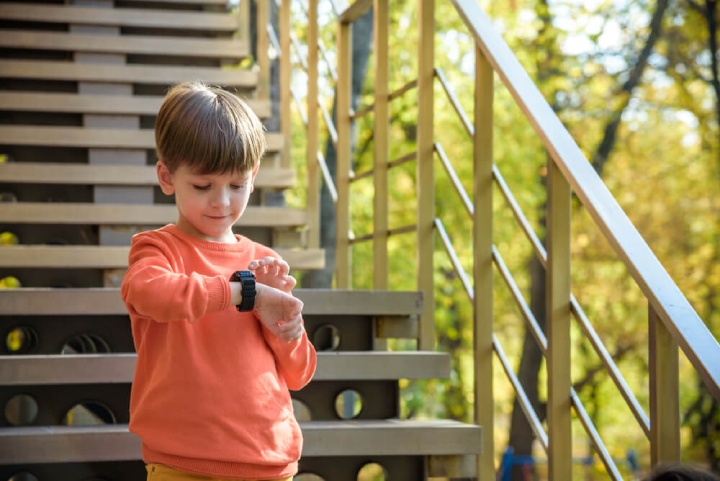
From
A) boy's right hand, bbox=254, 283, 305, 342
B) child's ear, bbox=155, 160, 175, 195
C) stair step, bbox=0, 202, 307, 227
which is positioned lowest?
boy's right hand, bbox=254, 283, 305, 342

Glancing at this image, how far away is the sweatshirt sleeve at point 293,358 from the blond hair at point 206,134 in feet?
1.06

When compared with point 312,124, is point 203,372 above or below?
below

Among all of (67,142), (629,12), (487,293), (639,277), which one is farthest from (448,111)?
(639,277)

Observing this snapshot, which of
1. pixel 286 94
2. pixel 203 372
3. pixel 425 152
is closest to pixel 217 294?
pixel 203 372

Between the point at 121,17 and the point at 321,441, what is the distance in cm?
358

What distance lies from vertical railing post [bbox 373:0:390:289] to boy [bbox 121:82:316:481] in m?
1.88

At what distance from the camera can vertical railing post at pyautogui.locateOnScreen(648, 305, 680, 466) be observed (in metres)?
2.00

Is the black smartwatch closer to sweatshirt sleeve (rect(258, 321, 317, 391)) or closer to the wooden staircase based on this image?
sweatshirt sleeve (rect(258, 321, 317, 391))

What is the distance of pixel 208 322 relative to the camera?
5.84 ft

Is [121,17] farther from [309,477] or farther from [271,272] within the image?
[271,272]

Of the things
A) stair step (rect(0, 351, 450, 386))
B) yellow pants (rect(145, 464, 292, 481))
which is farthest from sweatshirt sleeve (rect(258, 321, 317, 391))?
stair step (rect(0, 351, 450, 386))

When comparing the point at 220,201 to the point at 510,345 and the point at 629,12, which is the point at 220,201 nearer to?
the point at 629,12

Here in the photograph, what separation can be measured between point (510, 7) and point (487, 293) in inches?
409

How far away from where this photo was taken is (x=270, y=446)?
1.76 metres
